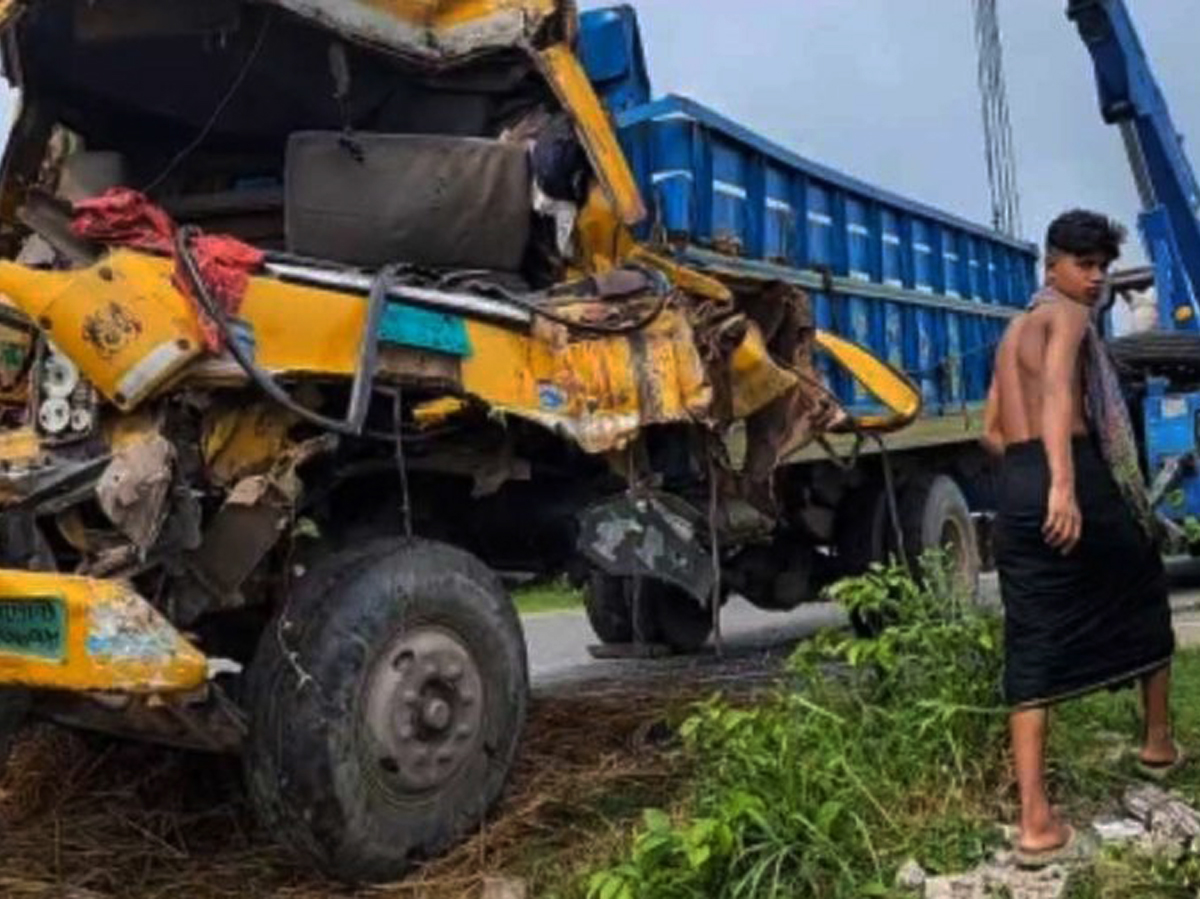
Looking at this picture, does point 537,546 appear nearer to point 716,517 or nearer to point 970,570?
point 716,517

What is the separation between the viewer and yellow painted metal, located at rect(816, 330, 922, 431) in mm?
7371

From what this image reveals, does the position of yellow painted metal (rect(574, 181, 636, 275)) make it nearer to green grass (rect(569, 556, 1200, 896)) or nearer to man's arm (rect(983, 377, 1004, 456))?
green grass (rect(569, 556, 1200, 896))

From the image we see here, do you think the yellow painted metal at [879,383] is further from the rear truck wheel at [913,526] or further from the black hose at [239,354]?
the black hose at [239,354]

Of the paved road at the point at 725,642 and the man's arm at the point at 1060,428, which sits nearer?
the man's arm at the point at 1060,428

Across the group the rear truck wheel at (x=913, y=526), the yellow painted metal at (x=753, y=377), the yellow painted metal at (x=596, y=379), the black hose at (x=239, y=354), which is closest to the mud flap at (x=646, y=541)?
the yellow painted metal at (x=596, y=379)

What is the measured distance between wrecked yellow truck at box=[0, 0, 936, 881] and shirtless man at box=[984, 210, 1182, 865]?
117cm

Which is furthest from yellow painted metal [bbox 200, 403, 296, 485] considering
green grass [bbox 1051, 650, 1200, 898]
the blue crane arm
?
the blue crane arm

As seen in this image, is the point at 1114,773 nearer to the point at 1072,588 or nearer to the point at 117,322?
the point at 1072,588

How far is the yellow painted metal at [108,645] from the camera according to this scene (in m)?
3.74

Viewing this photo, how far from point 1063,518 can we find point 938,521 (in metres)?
4.45

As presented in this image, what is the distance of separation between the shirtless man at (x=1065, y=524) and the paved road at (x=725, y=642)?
1497mm

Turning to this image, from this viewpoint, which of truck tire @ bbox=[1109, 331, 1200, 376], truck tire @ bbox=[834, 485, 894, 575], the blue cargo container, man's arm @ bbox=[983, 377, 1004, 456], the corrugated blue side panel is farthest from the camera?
truck tire @ bbox=[1109, 331, 1200, 376]

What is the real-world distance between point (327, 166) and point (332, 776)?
217cm

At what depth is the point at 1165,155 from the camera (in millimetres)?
11492
